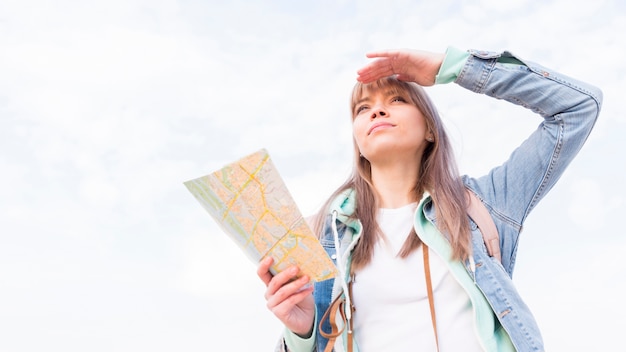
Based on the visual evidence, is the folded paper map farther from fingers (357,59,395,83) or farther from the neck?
fingers (357,59,395,83)

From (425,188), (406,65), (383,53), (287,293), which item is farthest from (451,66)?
(287,293)

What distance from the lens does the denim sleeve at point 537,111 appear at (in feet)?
8.44

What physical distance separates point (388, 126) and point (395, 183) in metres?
0.32

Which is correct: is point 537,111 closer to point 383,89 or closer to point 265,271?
point 383,89

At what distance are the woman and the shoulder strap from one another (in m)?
0.03

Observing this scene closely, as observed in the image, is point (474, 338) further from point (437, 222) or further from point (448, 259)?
Result: point (437, 222)

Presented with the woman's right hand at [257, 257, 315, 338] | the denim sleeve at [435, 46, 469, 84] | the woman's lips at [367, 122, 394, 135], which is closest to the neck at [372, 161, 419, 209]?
the woman's lips at [367, 122, 394, 135]

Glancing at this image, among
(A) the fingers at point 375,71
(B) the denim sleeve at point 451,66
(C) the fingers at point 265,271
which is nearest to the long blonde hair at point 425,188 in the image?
Answer: (A) the fingers at point 375,71

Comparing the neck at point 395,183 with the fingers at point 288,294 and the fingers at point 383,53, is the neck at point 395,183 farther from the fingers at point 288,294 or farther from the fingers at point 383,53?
the fingers at point 288,294

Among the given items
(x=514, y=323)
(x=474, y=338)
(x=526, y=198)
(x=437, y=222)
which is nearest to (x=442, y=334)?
(x=474, y=338)

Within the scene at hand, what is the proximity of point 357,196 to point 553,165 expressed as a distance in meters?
0.97

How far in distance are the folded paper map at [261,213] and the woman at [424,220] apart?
0.08 meters

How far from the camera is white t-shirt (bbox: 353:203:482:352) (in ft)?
7.45

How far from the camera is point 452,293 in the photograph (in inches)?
93.7
